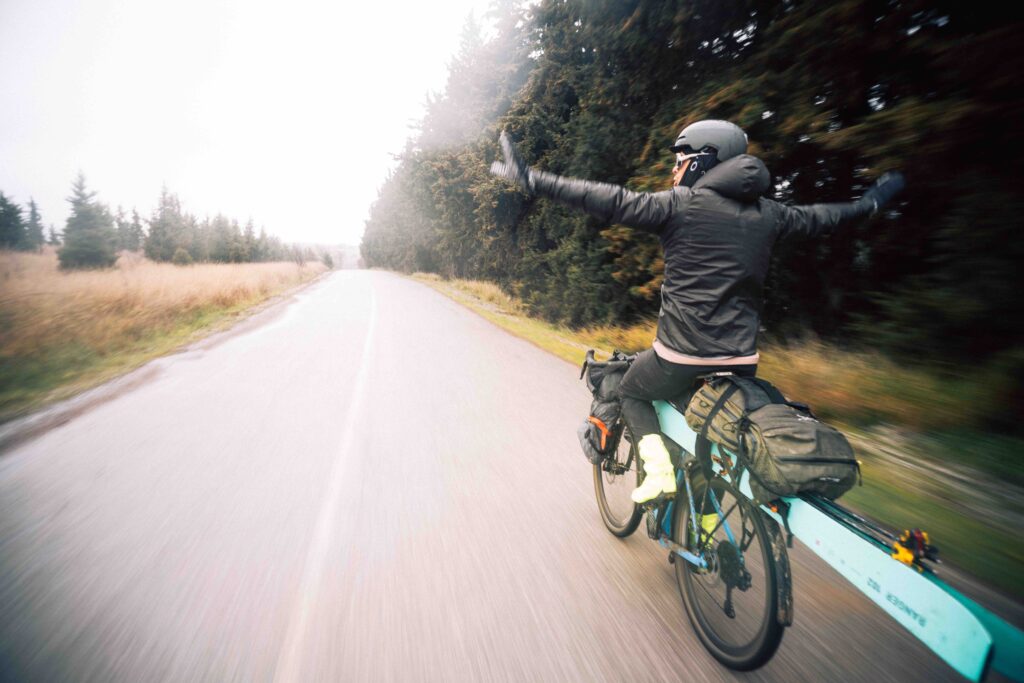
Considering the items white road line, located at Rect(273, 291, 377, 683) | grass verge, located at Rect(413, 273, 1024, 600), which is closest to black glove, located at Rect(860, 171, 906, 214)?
grass verge, located at Rect(413, 273, 1024, 600)

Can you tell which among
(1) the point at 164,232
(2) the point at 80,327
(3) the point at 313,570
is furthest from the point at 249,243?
(3) the point at 313,570

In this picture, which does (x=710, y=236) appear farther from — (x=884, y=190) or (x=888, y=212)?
(x=888, y=212)

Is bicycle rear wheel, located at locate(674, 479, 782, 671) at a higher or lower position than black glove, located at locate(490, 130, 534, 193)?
lower

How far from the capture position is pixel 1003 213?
3650mm

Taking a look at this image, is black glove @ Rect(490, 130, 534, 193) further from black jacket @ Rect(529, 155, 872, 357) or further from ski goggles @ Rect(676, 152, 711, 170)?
ski goggles @ Rect(676, 152, 711, 170)

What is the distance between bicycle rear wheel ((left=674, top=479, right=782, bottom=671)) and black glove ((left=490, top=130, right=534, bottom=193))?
178 cm

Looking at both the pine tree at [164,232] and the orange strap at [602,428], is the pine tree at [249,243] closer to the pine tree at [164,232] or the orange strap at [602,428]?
the pine tree at [164,232]

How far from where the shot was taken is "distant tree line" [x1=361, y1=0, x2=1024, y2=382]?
3.74m

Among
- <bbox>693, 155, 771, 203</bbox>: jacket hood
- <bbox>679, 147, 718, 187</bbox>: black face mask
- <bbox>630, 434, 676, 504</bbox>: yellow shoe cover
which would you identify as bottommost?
<bbox>630, 434, 676, 504</bbox>: yellow shoe cover

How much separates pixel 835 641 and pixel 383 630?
7.41 ft

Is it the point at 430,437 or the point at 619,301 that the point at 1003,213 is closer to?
the point at 430,437

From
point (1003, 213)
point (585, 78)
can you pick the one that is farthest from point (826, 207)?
point (585, 78)

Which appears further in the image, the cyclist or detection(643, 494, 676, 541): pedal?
detection(643, 494, 676, 541): pedal

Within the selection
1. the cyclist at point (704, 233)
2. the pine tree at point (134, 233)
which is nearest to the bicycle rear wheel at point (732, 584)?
the cyclist at point (704, 233)
